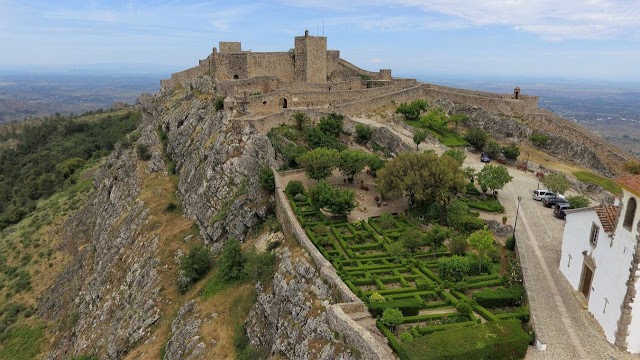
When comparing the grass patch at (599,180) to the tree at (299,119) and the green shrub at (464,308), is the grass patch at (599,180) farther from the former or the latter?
the tree at (299,119)

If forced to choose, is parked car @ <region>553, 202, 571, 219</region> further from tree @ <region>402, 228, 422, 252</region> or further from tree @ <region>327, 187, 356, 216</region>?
tree @ <region>327, 187, 356, 216</region>

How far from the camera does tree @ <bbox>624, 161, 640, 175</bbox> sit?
37941 mm

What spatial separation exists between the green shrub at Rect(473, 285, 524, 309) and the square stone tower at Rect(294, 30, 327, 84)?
1525 inches

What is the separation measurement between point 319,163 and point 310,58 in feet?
75.6

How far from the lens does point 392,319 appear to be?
2123 cm

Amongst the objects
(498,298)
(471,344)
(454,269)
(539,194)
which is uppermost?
(539,194)

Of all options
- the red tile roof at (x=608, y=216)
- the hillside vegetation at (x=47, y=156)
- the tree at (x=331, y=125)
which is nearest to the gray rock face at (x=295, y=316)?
the red tile roof at (x=608, y=216)

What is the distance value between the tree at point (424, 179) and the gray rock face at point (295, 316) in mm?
9418

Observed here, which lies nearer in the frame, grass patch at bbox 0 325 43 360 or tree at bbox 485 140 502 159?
grass patch at bbox 0 325 43 360

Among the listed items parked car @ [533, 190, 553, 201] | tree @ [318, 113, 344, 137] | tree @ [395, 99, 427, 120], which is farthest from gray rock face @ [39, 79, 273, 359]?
parked car @ [533, 190, 553, 201]

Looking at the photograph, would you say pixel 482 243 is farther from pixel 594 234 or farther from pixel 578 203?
pixel 578 203

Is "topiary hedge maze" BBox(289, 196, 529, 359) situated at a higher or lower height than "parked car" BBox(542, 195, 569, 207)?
lower

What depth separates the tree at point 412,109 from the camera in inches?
2100

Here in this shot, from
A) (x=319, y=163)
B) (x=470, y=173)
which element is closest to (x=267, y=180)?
(x=319, y=163)
